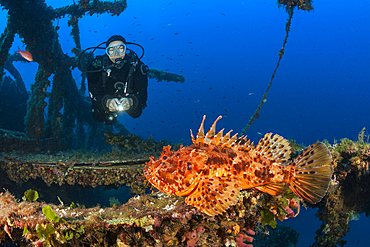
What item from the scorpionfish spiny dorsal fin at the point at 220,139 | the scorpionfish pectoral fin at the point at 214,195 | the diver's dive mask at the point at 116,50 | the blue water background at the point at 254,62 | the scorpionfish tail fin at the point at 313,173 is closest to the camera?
the scorpionfish pectoral fin at the point at 214,195

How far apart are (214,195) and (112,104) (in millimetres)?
6011

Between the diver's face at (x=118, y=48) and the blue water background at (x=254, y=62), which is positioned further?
the blue water background at (x=254, y=62)

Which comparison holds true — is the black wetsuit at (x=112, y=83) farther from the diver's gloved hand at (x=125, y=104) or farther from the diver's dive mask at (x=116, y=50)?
the diver's dive mask at (x=116, y=50)

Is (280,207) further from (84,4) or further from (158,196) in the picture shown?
(84,4)

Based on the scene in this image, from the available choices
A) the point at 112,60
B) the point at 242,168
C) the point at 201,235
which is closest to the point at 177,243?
the point at 201,235

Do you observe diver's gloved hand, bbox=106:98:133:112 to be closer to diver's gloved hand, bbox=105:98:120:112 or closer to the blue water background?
diver's gloved hand, bbox=105:98:120:112

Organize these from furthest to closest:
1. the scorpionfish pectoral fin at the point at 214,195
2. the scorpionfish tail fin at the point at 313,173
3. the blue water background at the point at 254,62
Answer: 1. the blue water background at the point at 254,62
2. the scorpionfish tail fin at the point at 313,173
3. the scorpionfish pectoral fin at the point at 214,195

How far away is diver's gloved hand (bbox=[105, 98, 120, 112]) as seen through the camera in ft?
22.5

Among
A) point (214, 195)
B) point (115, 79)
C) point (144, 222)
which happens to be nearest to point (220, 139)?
point (214, 195)

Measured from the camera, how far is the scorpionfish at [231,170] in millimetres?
1916

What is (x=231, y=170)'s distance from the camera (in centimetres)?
213

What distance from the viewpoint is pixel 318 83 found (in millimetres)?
84500

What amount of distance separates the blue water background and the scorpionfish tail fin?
2753 inches

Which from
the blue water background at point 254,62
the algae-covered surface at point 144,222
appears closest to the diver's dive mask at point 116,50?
the algae-covered surface at point 144,222
